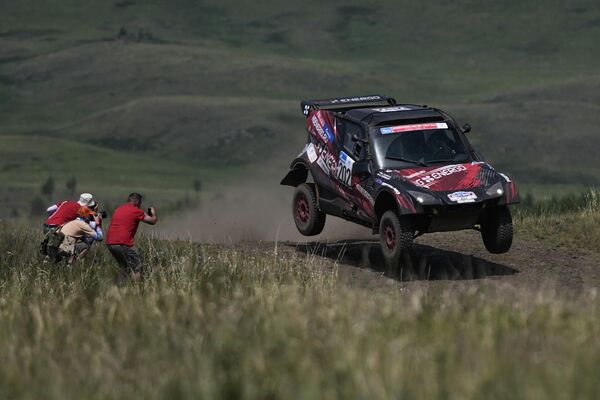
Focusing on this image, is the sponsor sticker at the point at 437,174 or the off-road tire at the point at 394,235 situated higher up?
the sponsor sticker at the point at 437,174

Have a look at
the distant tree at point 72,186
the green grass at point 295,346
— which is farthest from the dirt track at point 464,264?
the distant tree at point 72,186

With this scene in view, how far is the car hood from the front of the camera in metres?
15.8

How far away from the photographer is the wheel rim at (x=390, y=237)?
15991mm

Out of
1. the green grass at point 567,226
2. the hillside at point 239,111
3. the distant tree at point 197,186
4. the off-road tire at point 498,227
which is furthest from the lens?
the hillside at point 239,111

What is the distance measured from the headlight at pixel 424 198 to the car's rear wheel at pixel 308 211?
308 cm

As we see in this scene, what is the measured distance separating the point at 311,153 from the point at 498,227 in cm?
350

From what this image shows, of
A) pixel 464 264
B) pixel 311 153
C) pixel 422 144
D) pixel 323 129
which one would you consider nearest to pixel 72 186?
pixel 311 153

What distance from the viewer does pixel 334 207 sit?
58.9ft

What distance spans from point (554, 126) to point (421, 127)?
127 m

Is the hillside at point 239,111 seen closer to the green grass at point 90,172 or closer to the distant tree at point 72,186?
the green grass at point 90,172

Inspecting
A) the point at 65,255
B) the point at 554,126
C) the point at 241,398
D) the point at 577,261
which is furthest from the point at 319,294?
the point at 554,126

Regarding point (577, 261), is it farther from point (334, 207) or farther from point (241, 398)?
point (241, 398)

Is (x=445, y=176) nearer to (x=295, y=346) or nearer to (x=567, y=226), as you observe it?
(x=567, y=226)

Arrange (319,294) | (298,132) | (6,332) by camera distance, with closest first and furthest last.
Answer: (6,332) < (319,294) < (298,132)
